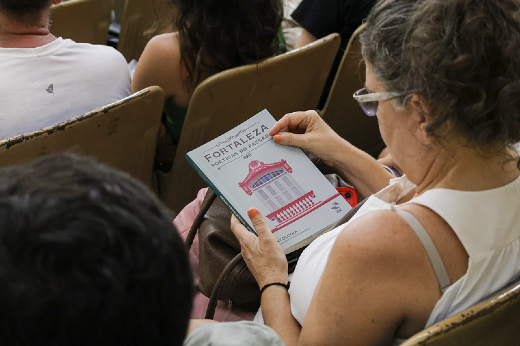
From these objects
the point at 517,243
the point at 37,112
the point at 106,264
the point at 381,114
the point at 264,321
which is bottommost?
the point at 264,321

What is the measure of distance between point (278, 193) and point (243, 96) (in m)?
0.53

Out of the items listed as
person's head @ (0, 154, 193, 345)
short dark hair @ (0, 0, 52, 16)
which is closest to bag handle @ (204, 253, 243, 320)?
person's head @ (0, 154, 193, 345)

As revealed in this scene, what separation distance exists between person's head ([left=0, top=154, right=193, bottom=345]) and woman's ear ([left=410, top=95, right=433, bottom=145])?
591mm

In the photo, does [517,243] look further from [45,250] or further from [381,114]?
[45,250]

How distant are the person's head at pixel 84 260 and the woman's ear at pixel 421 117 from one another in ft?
1.94

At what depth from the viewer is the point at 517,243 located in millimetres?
984

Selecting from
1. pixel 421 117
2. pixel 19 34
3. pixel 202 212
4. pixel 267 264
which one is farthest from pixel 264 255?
pixel 19 34

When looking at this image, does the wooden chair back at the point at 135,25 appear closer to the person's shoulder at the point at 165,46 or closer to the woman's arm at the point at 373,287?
the person's shoulder at the point at 165,46

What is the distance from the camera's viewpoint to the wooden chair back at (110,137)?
1.24m

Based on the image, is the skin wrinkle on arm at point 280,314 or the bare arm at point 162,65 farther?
the bare arm at point 162,65

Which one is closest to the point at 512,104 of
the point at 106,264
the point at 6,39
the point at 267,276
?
the point at 267,276

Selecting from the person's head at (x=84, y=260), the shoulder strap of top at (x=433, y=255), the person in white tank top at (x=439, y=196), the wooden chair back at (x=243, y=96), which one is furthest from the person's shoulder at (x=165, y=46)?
the person's head at (x=84, y=260)

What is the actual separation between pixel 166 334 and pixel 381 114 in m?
0.72

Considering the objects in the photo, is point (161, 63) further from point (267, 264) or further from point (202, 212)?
point (267, 264)
